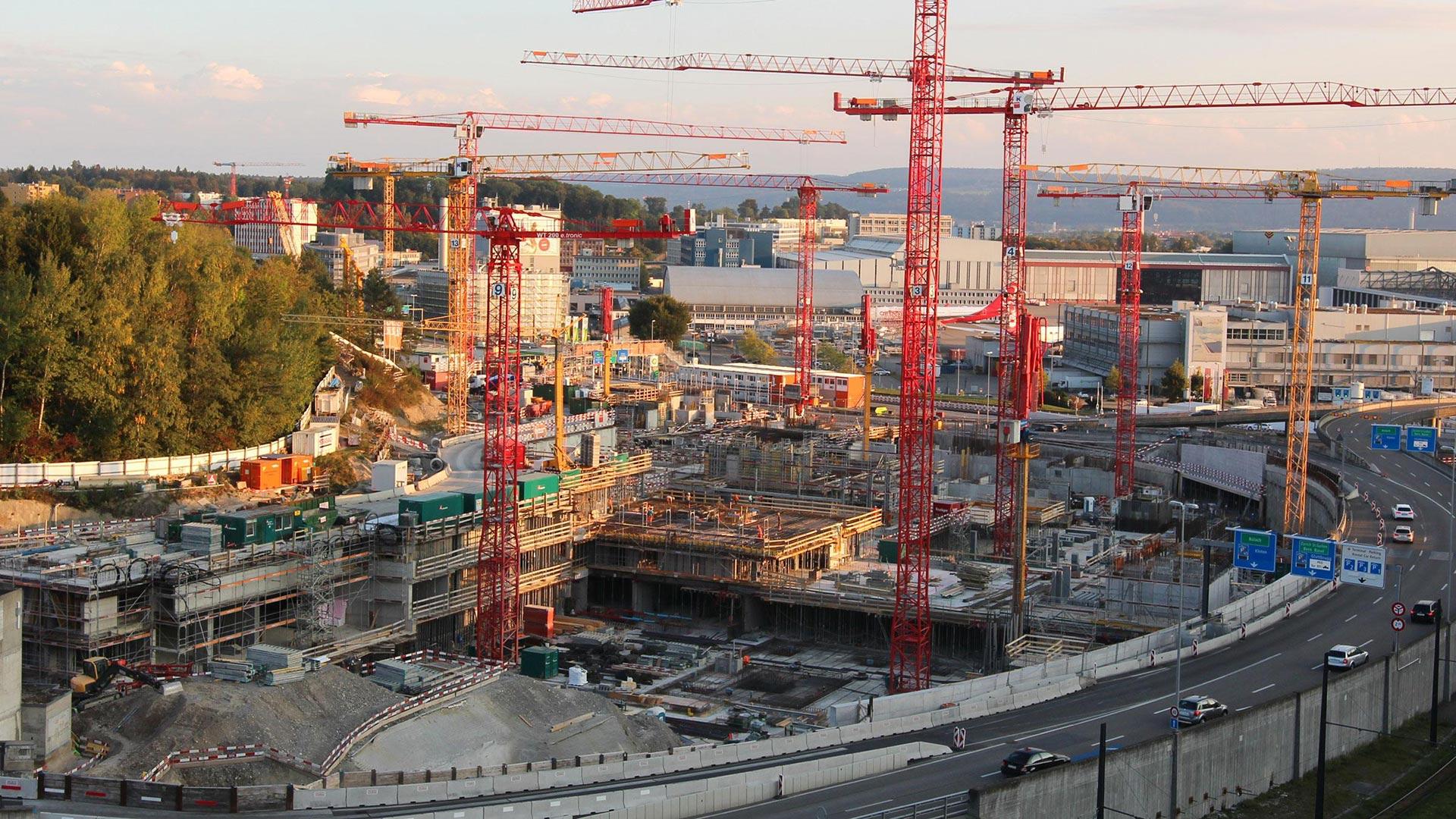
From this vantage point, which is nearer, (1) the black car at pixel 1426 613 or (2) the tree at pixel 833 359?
(1) the black car at pixel 1426 613

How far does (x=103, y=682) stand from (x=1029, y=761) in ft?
40.8

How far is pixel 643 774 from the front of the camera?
62.6 feet

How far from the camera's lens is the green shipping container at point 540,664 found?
26.9m

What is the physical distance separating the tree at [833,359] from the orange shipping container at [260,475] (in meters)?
40.8

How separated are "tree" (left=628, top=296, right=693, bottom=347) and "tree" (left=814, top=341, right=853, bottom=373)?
7.02 meters

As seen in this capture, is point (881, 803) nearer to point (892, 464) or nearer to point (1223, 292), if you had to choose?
point (892, 464)

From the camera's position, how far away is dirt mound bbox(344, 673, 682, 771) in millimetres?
20312

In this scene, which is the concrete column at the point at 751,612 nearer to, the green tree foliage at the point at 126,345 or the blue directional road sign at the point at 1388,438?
the blue directional road sign at the point at 1388,438

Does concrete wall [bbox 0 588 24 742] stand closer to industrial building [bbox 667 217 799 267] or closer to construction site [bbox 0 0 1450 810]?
construction site [bbox 0 0 1450 810]

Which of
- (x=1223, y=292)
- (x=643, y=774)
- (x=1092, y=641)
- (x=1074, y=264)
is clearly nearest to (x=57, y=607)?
(x=643, y=774)

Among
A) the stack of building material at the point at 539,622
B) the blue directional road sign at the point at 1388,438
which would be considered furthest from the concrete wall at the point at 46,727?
the blue directional road sign at the point at 1388,438

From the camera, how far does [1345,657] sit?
2466 cm

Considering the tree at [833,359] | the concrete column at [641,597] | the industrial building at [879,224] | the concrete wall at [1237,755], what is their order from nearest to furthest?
the concrete wall at [1237,755] < the concrete column at [641,597] < the tree at [833,359] < the industrial building at [879,224]

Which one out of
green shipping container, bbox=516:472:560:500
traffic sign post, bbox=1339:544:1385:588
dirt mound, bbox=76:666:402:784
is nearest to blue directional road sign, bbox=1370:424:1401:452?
traffic sign post, bbox=1339:544:1385:588
